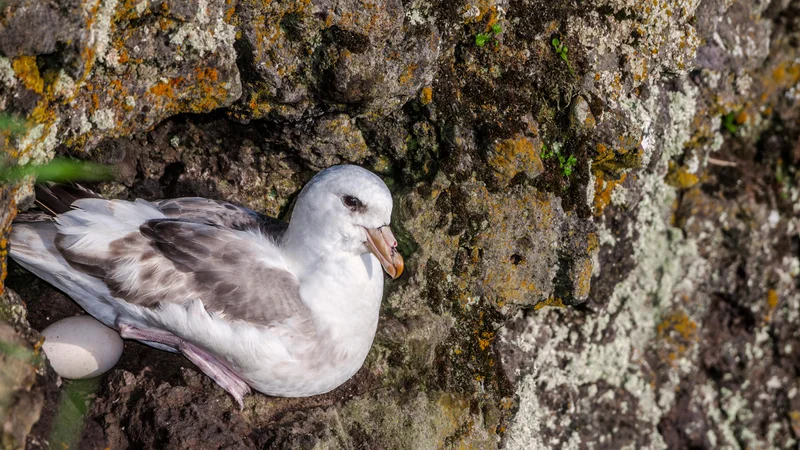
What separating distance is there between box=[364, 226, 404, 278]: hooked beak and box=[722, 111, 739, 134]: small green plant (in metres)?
2.80

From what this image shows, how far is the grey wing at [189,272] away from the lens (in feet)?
9.87

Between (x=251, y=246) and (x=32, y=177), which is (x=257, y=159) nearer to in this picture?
(x=251, y=246)

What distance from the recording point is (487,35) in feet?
11.8

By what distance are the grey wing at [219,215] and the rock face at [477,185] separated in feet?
0.78

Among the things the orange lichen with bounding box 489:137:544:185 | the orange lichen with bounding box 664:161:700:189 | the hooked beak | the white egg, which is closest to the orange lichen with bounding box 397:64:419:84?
the orange lichen with bounding box 489:137:544:185

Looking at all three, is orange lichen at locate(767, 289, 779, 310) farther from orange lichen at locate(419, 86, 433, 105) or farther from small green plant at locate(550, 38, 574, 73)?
orange lichen at locate(419, 86, 433, 105)

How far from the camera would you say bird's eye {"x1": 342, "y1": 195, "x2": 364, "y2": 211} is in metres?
3.07

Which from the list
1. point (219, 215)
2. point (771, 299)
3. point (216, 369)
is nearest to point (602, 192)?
point (771, 299)

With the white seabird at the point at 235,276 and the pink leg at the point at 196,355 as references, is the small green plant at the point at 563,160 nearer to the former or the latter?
the white seabird at the point at 235,276

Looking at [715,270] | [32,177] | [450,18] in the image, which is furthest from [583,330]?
[32,177]

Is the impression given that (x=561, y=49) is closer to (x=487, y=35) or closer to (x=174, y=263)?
(x=487, y=35)

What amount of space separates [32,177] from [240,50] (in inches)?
37.5

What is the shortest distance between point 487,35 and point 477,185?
2.33ft

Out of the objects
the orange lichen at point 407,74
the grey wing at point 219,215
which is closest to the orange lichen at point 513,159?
the orange lichen at point 407,74
